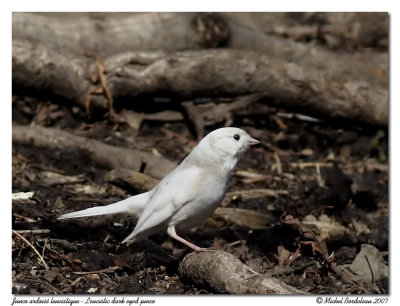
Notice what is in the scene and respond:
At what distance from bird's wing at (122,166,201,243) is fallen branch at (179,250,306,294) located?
41 centimetres

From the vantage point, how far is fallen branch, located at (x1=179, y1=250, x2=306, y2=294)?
15.8 ft

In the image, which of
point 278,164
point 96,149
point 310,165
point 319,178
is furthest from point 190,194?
point 310,165

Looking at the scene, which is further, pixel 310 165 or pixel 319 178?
pixel 310 165

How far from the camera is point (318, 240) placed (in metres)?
6.10

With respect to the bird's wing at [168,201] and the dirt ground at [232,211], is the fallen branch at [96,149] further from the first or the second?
the bird's wing at [168,201]

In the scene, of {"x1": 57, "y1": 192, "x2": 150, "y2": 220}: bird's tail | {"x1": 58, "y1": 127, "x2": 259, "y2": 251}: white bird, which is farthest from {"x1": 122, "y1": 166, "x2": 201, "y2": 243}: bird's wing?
{"x1": 57, "y1": 192, "x2": 150, "y2": 220}: bird's tail

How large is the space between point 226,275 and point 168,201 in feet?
3.32

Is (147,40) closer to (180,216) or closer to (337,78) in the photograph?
Answer: (337,78)

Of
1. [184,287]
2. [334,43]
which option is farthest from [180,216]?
→ [334,43]

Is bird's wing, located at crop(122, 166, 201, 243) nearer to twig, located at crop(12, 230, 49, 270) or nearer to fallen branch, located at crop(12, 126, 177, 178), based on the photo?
twig, located at crop(12, 230, 49, 270)

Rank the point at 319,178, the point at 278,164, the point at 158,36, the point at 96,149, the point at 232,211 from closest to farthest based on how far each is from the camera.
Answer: the point at 232,211, the point at 96,149, the point at 319,178, the point at 278,164, the point at 158,36

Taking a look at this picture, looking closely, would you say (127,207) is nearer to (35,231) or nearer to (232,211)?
(35,231)

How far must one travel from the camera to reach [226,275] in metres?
5.05

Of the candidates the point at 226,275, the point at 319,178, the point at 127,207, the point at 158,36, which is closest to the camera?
the point at 226,275
